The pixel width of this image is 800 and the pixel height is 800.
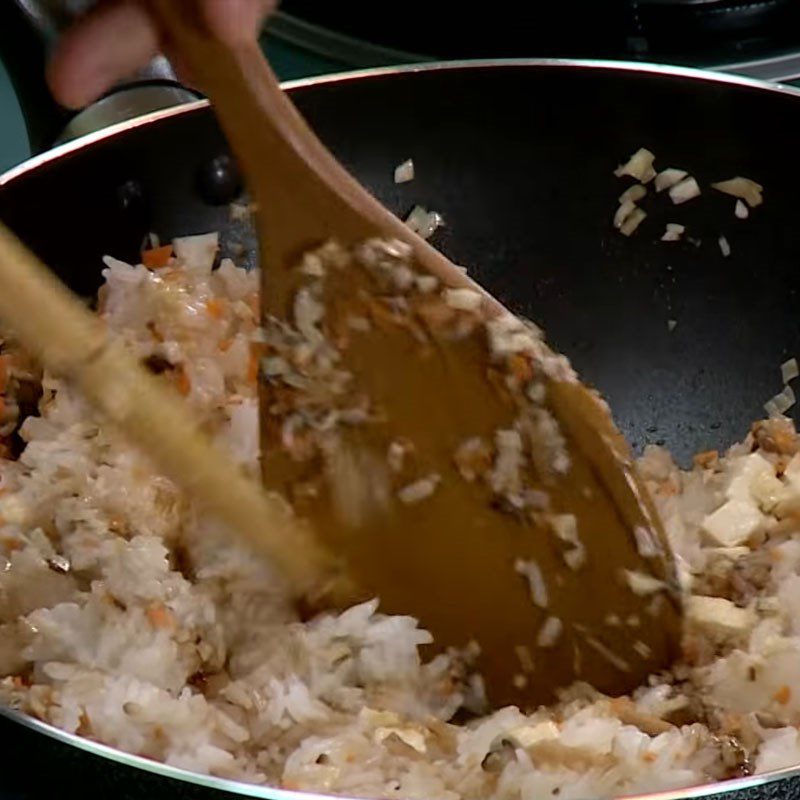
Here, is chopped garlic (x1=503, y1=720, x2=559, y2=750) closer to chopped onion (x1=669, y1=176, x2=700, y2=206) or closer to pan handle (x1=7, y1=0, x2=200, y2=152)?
chopped onion (x1=669, y1=176, x2=700, y2=206)

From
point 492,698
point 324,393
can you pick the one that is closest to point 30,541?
point 324,393

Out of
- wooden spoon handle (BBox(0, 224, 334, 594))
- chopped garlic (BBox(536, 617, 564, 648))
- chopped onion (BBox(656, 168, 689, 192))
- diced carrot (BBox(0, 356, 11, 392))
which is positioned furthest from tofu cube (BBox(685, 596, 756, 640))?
diced carrot (BBox(0, 356, 11, 392))

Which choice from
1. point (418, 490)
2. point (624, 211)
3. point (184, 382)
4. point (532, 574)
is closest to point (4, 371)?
point (184, 382)

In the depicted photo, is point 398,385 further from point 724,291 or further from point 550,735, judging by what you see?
point 724,291

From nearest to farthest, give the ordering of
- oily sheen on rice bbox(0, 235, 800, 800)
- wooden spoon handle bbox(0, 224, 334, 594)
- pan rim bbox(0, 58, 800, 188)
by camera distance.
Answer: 1. wooden spoon handle bbox(0, 224, 334, 594)
2. oily sheen on rice bbox(0, 235, 800, 800)
3. pan rim bbox(0, 58, 800, 188)

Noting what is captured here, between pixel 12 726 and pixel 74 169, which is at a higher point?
pixel 74 169

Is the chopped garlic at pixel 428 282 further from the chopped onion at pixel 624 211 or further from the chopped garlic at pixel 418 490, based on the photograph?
the chopped onion at pixel 624 211
